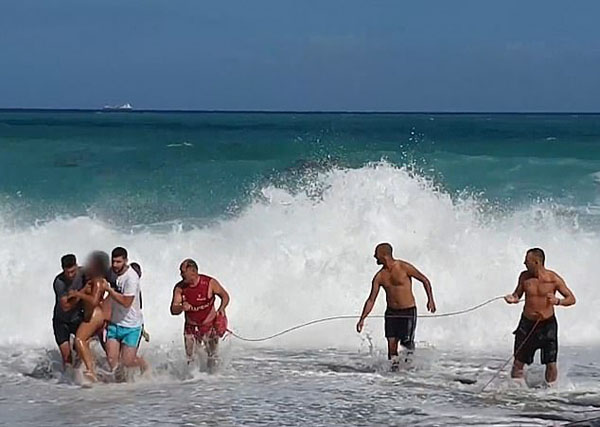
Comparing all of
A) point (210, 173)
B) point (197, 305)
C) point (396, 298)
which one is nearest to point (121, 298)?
point (197, 305)

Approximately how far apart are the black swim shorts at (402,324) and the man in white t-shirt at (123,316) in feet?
8.10

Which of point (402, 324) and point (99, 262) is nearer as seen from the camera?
point (99, 262)

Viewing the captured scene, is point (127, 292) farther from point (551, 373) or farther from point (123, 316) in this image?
point (551, 373)

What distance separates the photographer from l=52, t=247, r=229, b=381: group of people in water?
33.3 ft

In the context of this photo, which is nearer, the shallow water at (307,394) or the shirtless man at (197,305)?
the shallow water at (307,394)

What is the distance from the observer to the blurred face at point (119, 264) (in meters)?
10.1

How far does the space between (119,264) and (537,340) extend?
154 inches

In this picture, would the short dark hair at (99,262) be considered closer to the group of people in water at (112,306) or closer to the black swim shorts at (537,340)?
the group of people in water at (112,306)

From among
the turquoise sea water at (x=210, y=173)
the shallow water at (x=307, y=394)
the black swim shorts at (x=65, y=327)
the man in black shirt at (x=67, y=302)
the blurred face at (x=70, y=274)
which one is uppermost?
the turquoise sea water at (x=210, y=173)

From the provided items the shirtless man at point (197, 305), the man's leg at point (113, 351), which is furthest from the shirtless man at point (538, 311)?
the man's leg at point (113, 351)

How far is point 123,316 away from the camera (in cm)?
1020

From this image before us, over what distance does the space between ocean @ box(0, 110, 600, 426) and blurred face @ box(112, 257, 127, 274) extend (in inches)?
43.9

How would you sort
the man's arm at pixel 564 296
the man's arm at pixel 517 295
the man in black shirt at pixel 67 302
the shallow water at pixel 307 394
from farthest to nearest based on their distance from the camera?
the man in black shirt at pixel 67 302
the man's arm at pixel 517 295
the man's arm at pixel 564 296
the shallow water at pixel 307 394

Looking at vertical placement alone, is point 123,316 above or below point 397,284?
below
